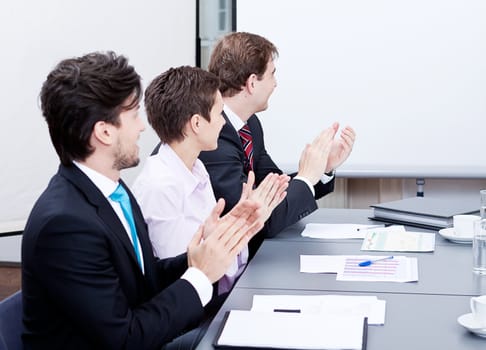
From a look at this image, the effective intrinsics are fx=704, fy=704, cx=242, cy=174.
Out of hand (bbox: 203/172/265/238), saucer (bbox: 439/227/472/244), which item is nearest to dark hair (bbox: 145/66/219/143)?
hand (bbox: 203/172/265/238)

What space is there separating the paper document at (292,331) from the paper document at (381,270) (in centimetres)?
37

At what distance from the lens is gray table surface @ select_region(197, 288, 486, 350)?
4.33ft

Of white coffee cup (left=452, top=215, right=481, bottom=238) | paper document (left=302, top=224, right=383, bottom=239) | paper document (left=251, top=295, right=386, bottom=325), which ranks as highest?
white coffee cup (left=452, top=215, right=481, bottom=238)

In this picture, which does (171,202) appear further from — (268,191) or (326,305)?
(326,305)

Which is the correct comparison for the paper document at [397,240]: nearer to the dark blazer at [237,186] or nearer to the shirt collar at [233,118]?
the dark blazer at [237,186]

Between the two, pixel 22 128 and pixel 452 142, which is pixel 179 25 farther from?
pixel 452 142

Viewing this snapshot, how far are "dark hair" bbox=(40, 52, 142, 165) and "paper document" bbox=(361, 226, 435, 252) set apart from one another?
956 millimetres

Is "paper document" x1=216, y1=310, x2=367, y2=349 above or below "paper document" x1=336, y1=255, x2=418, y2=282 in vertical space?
above

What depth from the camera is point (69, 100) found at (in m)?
1.39

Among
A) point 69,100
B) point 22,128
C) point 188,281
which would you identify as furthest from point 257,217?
point 22,128

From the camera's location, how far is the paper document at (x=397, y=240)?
6.74 ft

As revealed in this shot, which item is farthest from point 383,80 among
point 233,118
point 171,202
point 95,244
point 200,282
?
point 95,244

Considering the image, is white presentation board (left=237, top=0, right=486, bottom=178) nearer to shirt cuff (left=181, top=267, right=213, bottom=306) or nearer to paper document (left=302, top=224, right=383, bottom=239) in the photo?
paper document (left=302, top=224, right=383, bottom=239)

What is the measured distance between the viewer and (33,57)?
10.1 ft
